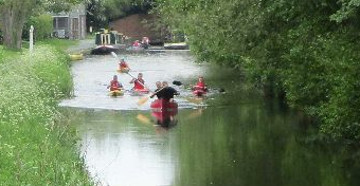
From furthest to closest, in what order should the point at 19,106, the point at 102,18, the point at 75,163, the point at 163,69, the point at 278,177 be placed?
the point at 102,18, the point at 163,69, the point at 278,177, the point at 19,106, the point at 75,163

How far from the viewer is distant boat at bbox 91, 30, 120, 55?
66.1m

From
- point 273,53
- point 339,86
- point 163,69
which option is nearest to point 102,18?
point 163,69

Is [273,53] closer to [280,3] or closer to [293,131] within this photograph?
[293,131]

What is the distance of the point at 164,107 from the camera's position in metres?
29.9

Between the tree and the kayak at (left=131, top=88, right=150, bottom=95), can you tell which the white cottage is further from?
the kayak at (left=131, top=88, right=150, bottom=95)

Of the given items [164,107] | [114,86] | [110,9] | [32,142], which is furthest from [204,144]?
[110,9]

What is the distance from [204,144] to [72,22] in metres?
67.4

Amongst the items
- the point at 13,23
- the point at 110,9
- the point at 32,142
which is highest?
the point at 110,9

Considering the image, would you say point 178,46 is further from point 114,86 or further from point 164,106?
point 164,106

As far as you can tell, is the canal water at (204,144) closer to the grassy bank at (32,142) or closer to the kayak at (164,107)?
the kayak at (164,107)

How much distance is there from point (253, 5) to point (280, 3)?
14.8 ft

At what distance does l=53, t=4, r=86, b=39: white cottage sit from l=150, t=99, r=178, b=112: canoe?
58.0m

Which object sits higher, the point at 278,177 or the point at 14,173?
the point at 14,173

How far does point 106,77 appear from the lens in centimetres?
4497
